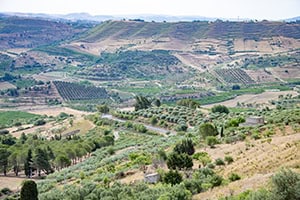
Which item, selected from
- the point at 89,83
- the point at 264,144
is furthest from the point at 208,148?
the point at 89,83

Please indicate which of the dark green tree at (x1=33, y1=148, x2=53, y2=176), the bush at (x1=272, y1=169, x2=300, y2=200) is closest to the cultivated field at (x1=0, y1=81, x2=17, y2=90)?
the dark green tree at (x1=33, y1=148, x2=53, y2=176)

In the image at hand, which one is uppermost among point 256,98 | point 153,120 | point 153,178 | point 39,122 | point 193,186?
point 193,186

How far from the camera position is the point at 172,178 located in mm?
27188

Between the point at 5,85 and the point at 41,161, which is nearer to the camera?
the point at 41,161

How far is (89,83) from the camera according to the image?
526 ft

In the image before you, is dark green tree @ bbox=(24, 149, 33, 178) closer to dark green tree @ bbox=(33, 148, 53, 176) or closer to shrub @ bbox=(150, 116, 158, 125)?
dark green tree @ bbox=(33, 148, 53, 176)

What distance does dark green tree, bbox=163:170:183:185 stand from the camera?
27.0 m

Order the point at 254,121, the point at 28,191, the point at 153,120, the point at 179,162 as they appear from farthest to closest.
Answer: the point at 153,120 → the point at 254,121 → the point at 179,162 → the point at 28,191

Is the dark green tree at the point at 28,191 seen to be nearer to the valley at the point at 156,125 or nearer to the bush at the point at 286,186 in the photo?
the valley at the point at 156,125

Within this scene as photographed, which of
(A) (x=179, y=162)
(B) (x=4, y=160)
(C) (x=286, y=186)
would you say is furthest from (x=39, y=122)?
(C) (x=286, y=186)

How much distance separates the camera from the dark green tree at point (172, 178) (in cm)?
2697

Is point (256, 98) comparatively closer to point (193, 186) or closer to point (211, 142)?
point (211, 142)

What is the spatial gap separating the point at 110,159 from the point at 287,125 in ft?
56.8

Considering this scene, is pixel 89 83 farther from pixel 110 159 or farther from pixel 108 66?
pixel 110 159
